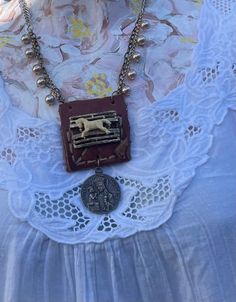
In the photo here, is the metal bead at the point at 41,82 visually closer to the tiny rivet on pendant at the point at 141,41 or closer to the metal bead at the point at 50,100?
the metal bead at the point at 50,100

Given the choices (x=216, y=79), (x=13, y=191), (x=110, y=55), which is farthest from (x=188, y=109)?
(x=13, y=191)

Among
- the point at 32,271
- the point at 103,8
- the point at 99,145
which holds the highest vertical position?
the point at 103,8

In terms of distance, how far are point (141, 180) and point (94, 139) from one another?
9cm

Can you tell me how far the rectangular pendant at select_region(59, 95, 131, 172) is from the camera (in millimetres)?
1002

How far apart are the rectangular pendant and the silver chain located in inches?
2.4

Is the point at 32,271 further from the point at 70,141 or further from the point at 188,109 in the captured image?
the point at 188,109

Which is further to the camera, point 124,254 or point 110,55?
point 110,55

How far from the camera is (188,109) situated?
1042mm

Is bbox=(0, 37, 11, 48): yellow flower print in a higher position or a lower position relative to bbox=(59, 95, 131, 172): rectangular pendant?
higher

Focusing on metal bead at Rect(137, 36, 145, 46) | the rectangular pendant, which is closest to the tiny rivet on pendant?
metal bead at Rect(137, 36, 145, 46)

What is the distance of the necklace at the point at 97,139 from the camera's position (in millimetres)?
984

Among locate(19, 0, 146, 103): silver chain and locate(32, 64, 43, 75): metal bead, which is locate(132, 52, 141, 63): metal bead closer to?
locate(19, 0, 146, 103): silver chain

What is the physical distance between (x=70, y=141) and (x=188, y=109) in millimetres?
194

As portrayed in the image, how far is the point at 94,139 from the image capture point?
1.00 metres
